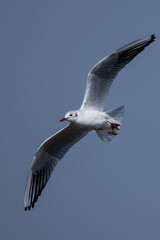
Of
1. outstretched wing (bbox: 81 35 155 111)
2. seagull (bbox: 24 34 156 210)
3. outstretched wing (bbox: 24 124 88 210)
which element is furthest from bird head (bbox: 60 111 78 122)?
outstretched wing (bbox: 24 124 88 210)

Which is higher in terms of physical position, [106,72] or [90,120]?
[106,72]

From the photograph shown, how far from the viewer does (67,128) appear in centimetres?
866

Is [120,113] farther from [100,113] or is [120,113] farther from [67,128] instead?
[67,128]

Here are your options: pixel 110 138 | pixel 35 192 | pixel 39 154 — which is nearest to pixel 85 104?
pixel 110 138

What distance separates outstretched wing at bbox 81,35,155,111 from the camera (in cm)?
818

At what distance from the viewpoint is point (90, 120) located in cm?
823

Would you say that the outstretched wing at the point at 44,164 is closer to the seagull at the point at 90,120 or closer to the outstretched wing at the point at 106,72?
the seagull at the point at 90,120

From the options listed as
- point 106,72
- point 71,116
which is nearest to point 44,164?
point 71,116

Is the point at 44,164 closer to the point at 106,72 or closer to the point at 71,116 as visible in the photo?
the point at 71,116

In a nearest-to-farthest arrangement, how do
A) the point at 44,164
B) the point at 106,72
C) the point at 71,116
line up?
1. the point at 71,116
2. the point at 106,72
3. the point at 44,164

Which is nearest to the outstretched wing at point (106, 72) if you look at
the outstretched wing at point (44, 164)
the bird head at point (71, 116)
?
the bird head at point (71, 116)

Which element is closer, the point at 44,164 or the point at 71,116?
the point at 71,116

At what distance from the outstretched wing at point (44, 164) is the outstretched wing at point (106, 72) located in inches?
34.4

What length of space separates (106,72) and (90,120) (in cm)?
92
